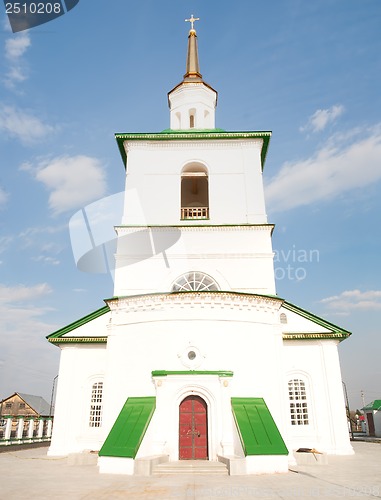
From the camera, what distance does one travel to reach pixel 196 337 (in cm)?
1550

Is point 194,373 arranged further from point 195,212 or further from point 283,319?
point 195,212

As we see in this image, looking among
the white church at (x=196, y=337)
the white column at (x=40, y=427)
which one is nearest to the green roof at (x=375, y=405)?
the white church at (x=196, y=337)

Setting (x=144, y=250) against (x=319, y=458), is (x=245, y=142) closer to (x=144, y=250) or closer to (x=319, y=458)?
(x=144, y=250)

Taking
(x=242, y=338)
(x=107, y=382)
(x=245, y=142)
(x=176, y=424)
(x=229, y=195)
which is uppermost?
(x=245, y=142)

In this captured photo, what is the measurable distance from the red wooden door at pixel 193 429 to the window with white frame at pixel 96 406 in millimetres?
6821

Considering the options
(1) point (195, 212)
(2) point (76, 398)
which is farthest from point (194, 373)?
(1) point (195, 212)

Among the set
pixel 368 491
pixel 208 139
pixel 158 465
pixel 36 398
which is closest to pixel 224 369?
pixel 158 465

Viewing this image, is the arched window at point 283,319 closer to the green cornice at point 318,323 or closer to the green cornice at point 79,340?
the green cornice at point 318,323

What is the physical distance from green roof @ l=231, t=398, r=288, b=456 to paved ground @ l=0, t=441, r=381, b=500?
0.82 metres

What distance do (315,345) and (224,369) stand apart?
7693 mm

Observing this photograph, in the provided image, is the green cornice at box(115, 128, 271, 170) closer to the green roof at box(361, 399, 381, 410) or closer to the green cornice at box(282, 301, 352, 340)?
the green cornice at box(282, 301, 352, 340)

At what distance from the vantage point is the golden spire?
2459 cm

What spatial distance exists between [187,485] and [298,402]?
10.7 metres

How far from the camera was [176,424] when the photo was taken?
14.5 meters
